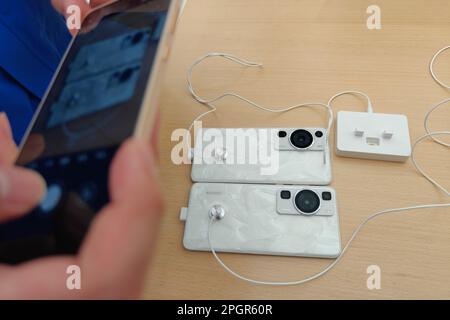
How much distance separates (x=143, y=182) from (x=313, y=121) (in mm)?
352

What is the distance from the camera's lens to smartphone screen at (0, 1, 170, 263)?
0.24 m

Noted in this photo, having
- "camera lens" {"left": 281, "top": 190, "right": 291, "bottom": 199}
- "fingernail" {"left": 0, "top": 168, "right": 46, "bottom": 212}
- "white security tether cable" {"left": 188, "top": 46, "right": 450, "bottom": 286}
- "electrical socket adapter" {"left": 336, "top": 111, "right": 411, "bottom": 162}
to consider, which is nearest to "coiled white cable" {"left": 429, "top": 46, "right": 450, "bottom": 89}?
"white security tether cable" {"left": 188, "top": 46, "right": 450, "bottom": 286}

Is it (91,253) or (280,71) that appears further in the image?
(280,71)

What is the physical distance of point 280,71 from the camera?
1.89 ft

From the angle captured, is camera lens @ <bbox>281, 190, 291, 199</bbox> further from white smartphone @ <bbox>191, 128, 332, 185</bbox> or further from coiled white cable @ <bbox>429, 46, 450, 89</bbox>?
coiled white cable @ <bbox>429, 46, 450, 89</bbox>

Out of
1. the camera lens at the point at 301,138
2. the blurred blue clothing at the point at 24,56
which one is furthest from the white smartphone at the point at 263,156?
the blurred blue clothing at the point at 24,56

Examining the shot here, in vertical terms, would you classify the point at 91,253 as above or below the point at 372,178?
above

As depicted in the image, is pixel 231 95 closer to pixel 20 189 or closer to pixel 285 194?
pixel 285 194

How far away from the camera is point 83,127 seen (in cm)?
28

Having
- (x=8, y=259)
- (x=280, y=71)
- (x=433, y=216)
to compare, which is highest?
(x=8, y=259)

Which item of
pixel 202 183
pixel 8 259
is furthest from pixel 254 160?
pixel 8 259

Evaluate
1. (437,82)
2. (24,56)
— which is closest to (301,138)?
(437,82)

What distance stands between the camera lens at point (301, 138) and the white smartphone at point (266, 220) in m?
0.07
